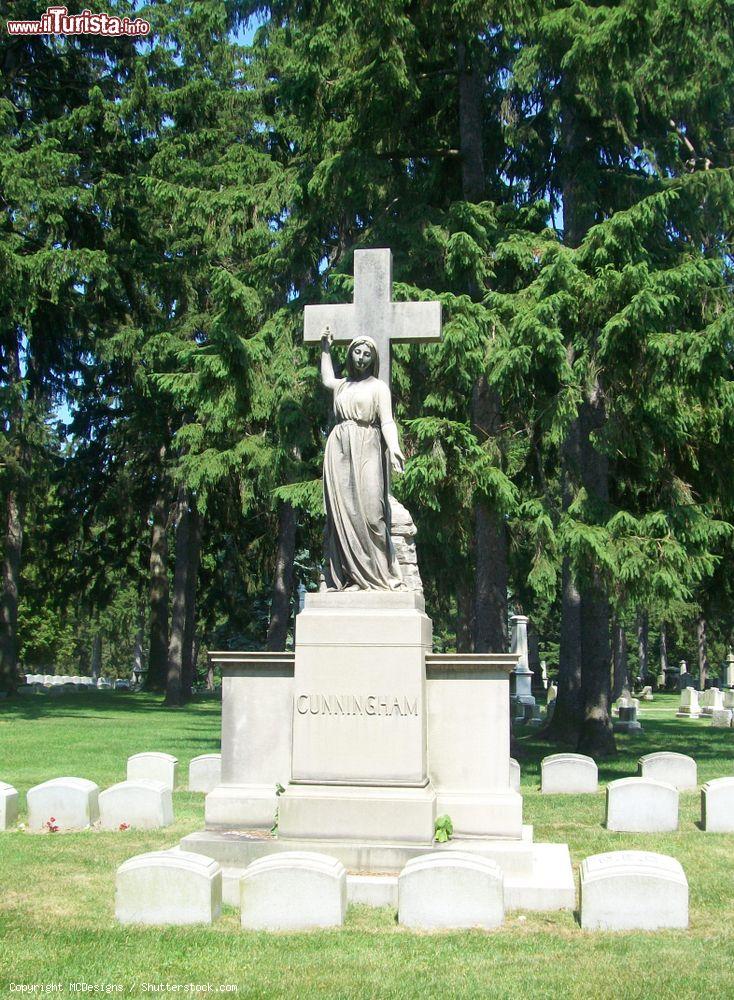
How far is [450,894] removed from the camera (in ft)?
21.0

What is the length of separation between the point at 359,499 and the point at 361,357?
1147 mm

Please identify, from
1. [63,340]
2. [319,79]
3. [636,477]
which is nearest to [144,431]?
[63,340]

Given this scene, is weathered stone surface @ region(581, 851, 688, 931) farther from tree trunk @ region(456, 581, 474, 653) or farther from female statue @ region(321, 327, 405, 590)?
tree trunk @ region(456, 581, 474, 653)

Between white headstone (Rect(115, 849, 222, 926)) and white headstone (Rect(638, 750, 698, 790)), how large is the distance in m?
7.84

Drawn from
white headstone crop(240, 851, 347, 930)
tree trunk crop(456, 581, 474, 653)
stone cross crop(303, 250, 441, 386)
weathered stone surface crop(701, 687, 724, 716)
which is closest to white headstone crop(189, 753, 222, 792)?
stone cross crop(303, 250, 441, 386)

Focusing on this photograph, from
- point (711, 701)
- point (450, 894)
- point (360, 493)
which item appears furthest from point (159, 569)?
point (450, 894)

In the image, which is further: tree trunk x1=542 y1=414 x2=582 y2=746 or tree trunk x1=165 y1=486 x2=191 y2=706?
tree trunk x1=165 y1=486 x2=191 y2=706

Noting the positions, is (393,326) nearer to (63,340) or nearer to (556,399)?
(556,399)

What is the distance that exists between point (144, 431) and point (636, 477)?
53.3ft

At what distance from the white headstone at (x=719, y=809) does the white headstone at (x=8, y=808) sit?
660cm

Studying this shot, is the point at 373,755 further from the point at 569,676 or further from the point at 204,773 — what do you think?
the point at 569,676

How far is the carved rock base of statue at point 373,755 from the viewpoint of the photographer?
7.45 m

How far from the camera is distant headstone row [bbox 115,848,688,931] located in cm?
635

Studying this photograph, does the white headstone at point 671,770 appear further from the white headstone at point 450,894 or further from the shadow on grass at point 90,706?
the shadow on grass at point 90,706
